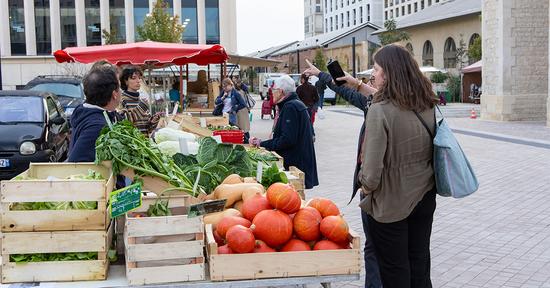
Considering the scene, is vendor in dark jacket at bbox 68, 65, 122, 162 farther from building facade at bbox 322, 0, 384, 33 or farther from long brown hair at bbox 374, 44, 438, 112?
building facade at bbox 322, 0, 384, 33

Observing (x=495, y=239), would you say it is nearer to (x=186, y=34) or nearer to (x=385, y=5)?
(x=186, y=34)

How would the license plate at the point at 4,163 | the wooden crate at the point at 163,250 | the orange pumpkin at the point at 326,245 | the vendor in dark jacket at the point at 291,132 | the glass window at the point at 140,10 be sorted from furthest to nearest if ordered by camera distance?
the glass window at the point at 140,10, the license plate at the point at 4,163, the vendor in dark jacket at the point at 291,132, the orange pumpkin at the point at 326,245, the wooden crate at the point at 163,250

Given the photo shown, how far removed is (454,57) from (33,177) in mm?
48145

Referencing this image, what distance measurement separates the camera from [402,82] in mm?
3910

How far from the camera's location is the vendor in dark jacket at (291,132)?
6699 mm

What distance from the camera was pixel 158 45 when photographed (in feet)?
41.5

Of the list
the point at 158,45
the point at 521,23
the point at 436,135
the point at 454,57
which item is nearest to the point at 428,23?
the point at 454,57

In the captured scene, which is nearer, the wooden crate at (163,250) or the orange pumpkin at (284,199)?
the wooden crate at (163,250)

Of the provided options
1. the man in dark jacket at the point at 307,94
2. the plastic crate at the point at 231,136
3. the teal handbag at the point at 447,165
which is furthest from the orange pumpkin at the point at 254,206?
the man in dark jacket at the point at 307,94

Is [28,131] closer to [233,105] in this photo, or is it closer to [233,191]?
[233,105]

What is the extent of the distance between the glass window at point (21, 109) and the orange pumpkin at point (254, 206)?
29.5 feet

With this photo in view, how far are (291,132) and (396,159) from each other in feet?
9.34

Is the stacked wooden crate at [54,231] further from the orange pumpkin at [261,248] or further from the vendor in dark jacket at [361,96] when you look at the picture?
the vendor in dark jacket at [361,96]

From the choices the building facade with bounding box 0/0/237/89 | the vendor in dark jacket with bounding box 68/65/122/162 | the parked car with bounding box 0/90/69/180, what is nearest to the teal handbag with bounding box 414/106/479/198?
the vendor in dark jacket with bounding box 68/65/122/162
